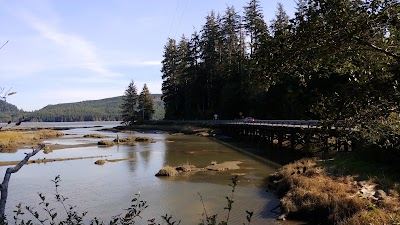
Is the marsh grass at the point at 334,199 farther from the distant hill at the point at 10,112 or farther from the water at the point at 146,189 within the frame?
the distant hill at the point at 10,112

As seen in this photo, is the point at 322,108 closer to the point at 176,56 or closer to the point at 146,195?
the point at 146,195

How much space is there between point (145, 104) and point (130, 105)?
16.7 feet

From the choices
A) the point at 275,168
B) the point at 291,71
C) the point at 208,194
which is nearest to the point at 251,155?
the point at 275,168

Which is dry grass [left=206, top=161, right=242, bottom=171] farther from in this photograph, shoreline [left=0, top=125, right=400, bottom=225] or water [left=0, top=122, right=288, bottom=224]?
shoreline [left=0, top=125, right=400, bottom=225]

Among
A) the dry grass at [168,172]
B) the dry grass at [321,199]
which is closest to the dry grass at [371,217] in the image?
the dry grass at [321,199]

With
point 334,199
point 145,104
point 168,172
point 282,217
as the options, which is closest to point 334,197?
point 334,199

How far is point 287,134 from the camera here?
139 ft

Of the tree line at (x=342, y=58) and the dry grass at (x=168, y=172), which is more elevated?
the tree line at (x=342, y=58)

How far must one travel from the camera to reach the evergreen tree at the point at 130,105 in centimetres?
9412

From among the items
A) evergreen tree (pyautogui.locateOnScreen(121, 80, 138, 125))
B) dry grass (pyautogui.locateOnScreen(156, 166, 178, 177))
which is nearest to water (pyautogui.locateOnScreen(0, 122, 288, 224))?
dry grass (pyautogui.locateOnScreen(156, 166, 178, 177))

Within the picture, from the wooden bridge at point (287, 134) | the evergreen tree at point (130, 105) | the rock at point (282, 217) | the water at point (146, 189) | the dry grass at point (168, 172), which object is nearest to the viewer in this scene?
the wooden bridge at point (287, 134)

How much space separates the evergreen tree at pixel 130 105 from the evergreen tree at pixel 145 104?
2046mm

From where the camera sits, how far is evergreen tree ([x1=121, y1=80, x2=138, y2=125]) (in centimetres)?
9412

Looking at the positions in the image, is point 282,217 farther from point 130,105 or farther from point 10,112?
point 130,105
